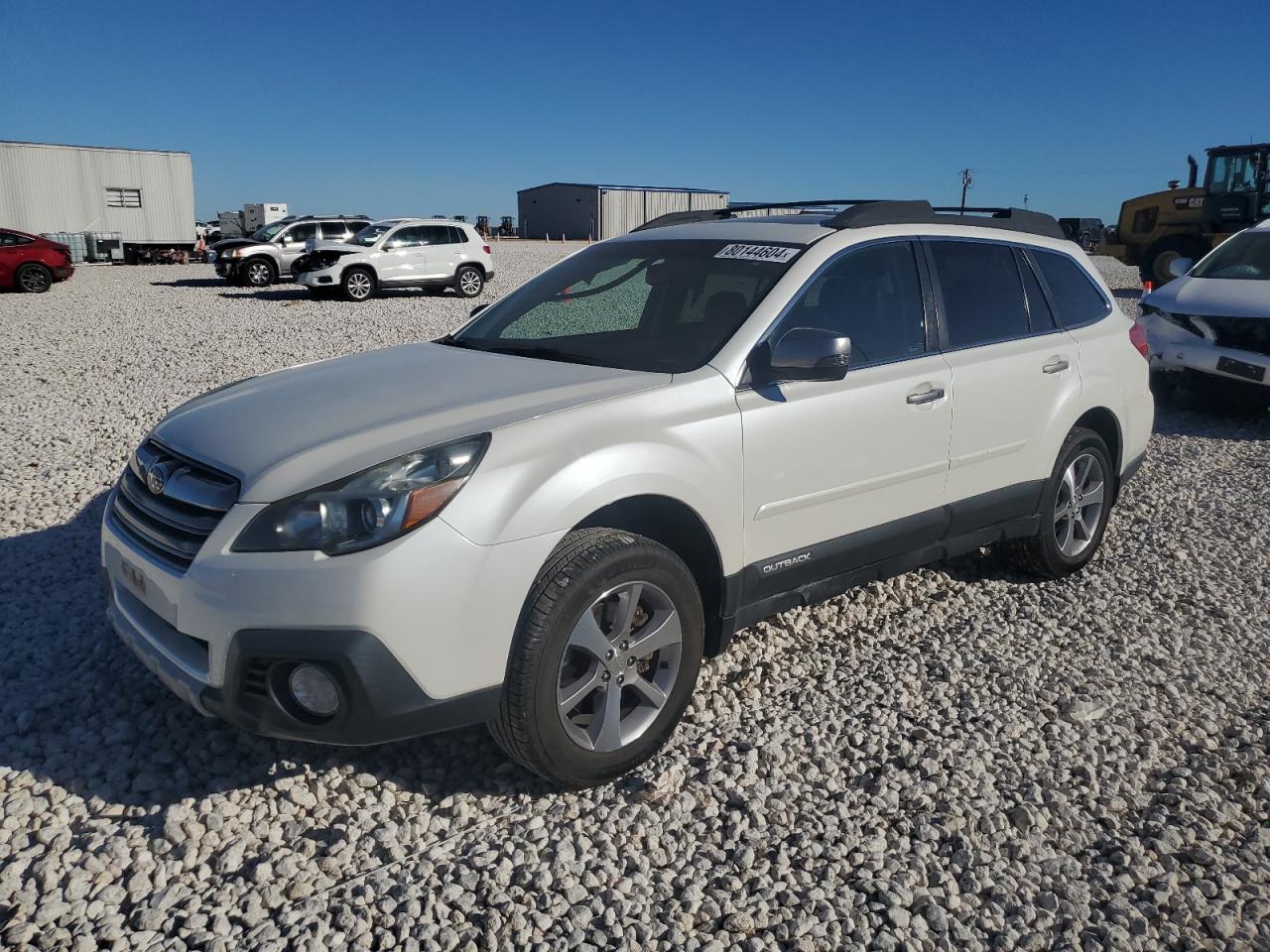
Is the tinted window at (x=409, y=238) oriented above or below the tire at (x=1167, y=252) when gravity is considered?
above

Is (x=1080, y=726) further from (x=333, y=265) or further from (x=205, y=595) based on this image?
(x=333, y=265)

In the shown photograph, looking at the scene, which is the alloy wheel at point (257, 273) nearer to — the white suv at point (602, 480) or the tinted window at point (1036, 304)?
the white suv at point (602, 480)

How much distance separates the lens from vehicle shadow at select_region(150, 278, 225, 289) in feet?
76.8

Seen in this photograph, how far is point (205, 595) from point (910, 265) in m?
2.91

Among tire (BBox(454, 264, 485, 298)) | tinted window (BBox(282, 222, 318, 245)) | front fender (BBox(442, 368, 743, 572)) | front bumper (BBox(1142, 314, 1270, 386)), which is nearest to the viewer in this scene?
front fender (BBox(442, 368, 743, 572))

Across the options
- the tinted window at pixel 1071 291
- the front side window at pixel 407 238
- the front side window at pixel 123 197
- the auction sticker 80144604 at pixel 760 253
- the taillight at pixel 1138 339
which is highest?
the front side window at pixel 123 197

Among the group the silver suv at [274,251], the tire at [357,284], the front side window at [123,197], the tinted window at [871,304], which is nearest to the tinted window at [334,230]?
the silver suv at [274,251]

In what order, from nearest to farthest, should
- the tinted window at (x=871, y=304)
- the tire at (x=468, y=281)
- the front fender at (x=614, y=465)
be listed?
the front fender at (x=614, y=465) → the tinted window at (x=871, y=304) → the tire at (x=468, y=281)

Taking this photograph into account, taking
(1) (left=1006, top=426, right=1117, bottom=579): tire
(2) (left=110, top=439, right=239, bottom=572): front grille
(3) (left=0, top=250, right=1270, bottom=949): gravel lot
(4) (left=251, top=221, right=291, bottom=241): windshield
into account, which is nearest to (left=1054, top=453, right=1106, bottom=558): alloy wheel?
(1) (left=1006, top=426, right=1117, bottom=579): tire

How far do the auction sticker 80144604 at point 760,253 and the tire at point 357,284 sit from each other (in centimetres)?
1704

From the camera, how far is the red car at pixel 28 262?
21.1 metres

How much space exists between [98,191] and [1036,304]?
33.9 metres

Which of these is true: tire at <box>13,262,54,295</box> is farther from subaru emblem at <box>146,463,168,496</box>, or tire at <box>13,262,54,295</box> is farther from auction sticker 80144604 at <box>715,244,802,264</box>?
auction sticker 80144604 at <box>715,244,802,264</box>

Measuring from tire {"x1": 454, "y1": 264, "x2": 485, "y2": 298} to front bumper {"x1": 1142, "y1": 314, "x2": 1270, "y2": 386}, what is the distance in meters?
14.5
